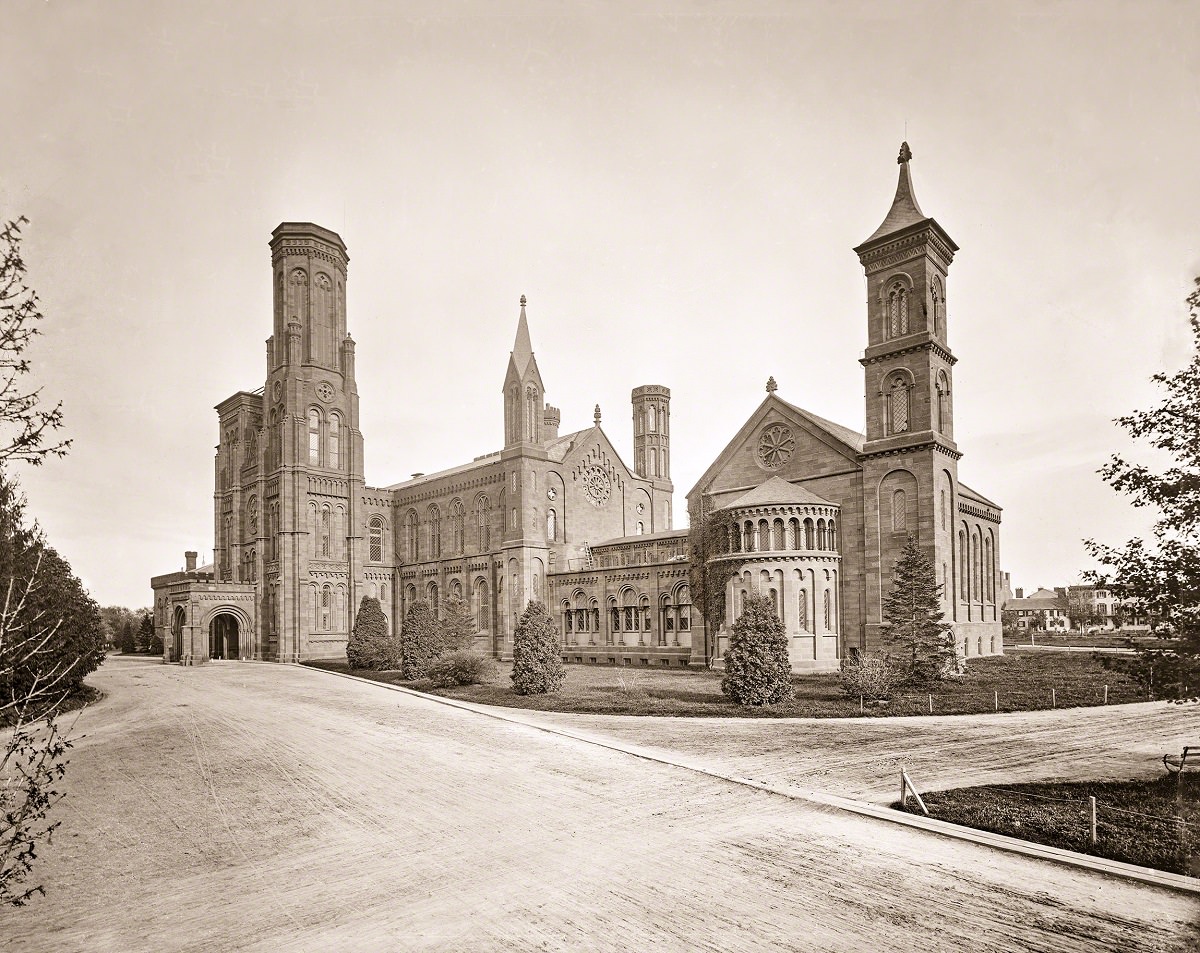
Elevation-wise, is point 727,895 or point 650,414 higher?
point 650,414

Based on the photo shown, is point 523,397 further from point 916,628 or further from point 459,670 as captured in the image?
point 916,628

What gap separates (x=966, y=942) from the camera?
784cm

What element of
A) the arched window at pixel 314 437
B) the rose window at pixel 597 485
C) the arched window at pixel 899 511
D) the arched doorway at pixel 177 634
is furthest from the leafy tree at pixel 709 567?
the arched doorway at pixel 177 634

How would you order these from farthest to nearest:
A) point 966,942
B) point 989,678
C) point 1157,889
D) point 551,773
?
1. point 989,678
2. point 551,773
3. point 1157,889
4. point 966,942

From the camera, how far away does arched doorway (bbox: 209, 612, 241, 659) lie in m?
58.7

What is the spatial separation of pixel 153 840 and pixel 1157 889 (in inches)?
532

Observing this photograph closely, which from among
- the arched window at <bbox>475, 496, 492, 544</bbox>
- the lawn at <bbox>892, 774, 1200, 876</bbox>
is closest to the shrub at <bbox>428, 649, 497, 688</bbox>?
the lawn at <bbox>892, 774, 1200, 876</bbox>

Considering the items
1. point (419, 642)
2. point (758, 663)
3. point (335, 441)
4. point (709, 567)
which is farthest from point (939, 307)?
point (335, 441)

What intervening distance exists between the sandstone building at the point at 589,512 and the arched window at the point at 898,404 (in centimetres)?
9

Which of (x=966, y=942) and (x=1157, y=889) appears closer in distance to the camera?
(x=966, y=942)

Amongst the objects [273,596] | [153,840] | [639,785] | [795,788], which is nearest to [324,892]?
[153,840]

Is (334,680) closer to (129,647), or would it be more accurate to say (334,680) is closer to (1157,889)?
(1157,889)

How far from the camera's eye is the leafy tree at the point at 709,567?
119 feet

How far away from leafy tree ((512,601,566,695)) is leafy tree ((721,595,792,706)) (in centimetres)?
656
